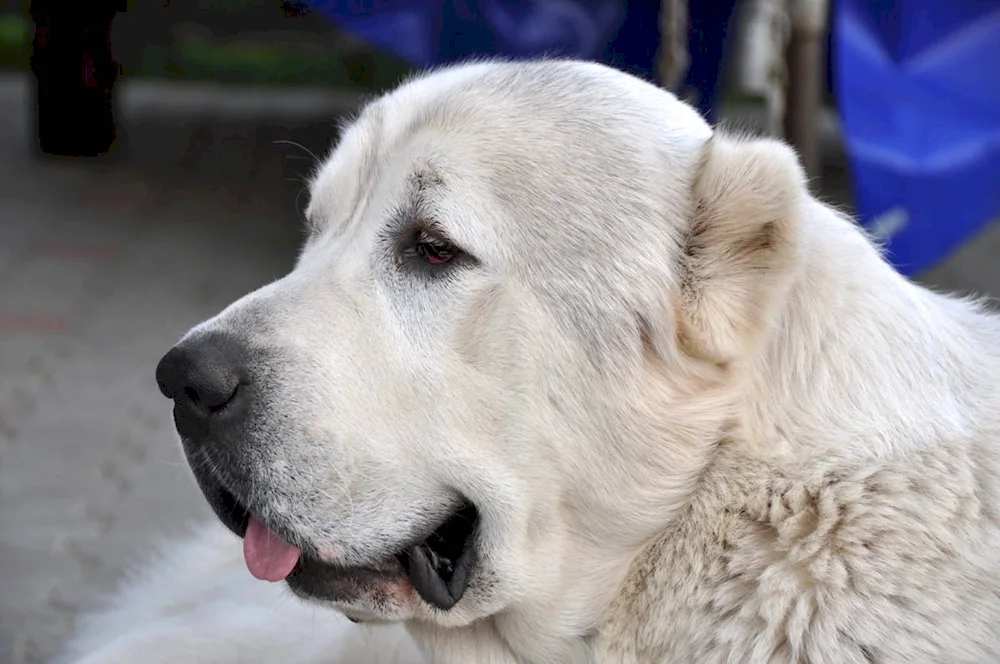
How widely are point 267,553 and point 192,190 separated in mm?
8200

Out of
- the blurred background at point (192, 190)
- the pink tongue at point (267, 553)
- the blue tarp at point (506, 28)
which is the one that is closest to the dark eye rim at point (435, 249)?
the pink tongue at point (267, 553)

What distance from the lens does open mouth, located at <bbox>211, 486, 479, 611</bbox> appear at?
2.72 meters

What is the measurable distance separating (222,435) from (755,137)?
1.39m

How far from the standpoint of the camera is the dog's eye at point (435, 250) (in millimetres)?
2756

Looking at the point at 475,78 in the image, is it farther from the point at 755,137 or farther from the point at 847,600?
the point at 847,600

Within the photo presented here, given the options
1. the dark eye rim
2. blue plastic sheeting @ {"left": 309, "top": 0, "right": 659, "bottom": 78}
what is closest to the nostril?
the dark eye rim

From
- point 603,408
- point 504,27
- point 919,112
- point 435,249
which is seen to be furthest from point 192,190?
point 603,408

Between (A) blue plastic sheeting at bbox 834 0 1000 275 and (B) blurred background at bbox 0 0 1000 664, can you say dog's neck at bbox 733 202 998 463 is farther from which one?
(A) blue plastic sheeting at bbox 834 0 1000 275

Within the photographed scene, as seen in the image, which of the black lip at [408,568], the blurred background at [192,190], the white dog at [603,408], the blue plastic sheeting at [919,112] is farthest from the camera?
the blue plastic sheeting at [919,112]

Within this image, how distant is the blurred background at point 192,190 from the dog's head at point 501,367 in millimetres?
687

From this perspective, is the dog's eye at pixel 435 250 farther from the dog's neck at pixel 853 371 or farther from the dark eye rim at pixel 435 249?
the dog's neck at pixel 853 371

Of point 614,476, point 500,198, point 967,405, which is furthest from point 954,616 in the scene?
point 500,198

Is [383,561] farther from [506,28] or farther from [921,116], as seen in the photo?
[506,28]

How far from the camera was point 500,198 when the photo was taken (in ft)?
8.96
